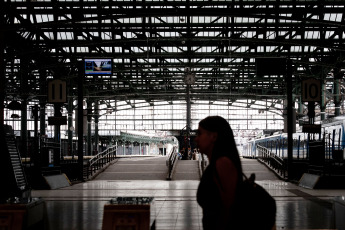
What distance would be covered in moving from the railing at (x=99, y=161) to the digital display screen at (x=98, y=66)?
4.23 m

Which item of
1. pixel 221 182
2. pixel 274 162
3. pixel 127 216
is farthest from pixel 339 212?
pixel 274 162

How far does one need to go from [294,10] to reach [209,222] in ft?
61.9

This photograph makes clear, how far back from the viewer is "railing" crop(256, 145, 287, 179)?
20.2 m

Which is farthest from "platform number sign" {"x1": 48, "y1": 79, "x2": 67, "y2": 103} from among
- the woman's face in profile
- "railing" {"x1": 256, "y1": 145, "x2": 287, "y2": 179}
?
the woman's face in profile

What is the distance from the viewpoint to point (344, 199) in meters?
5.92

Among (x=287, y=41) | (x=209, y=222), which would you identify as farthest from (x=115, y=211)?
(x=287, y=41)

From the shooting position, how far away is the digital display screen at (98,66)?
1925 cm

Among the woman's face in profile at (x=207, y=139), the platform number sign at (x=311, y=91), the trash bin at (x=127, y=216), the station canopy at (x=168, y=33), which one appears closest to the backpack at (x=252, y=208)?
the woman's face in profile at (x=207, y=139)

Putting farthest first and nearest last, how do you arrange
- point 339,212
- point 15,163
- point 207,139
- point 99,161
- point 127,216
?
point 99,161 → point 15,163 → point 339,212 → point 127,216 → point 207,139

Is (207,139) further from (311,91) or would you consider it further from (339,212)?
(311,91)

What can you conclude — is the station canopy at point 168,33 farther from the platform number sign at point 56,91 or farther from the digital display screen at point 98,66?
the platform number sign at point 56,91

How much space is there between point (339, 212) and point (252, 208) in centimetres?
371

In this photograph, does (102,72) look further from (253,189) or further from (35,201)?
(253,189)

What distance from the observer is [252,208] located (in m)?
2.72
